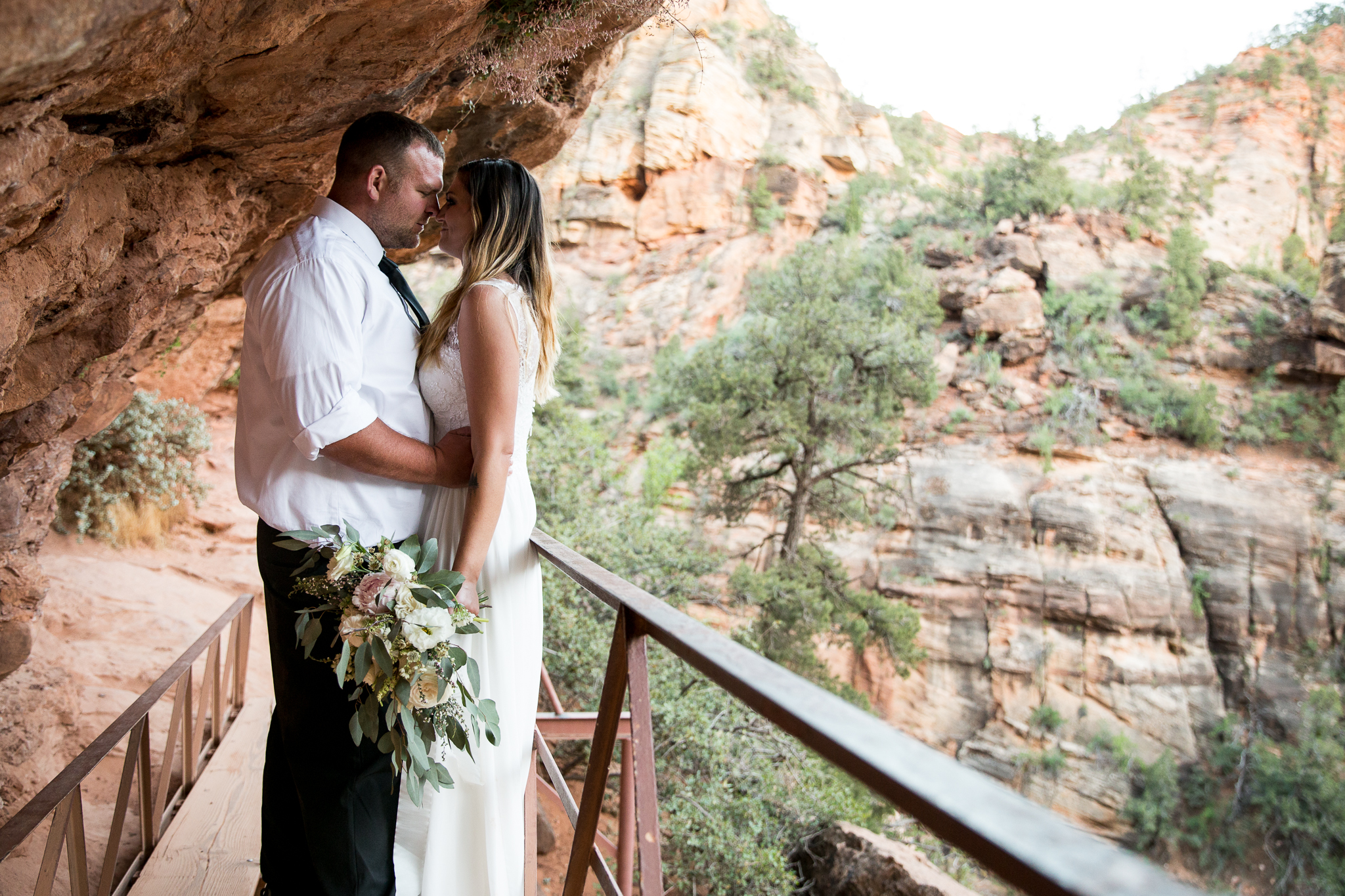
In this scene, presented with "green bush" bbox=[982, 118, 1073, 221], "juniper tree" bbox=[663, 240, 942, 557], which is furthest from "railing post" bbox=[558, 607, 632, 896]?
"green bush" bbox=[982, 118, 1073, 221]

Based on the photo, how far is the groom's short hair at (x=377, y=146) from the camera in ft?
5.93

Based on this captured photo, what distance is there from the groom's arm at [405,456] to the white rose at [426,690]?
0.41 m

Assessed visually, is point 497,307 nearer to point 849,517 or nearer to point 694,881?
point 694,881

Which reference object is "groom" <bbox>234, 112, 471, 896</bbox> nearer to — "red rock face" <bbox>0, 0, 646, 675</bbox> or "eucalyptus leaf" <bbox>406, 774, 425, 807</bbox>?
"eucalyptus leaf" <bbox>406, 774, 425, 807</bbox>

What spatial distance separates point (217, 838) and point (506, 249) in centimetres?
202

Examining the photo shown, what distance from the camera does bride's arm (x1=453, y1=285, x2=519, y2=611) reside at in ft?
5.32

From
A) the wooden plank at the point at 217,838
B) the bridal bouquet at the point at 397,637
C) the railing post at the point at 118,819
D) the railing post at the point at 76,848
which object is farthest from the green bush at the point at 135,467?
the bridal bouquet at the point at 397,637

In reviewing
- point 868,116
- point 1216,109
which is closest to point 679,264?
point 868,116

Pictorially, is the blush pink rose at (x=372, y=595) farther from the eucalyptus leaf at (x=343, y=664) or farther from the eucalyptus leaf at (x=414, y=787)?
the eucalyptus leaf at (x=414, y=787)

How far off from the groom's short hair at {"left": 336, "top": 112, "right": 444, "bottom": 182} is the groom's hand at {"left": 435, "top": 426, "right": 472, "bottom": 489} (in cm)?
61

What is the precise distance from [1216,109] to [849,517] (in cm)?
1869

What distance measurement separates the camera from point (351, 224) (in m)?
1.73

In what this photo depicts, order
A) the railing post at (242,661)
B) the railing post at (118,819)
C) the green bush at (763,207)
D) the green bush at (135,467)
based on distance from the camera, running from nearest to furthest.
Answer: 1. the railing post at (118,819)
2. the railing post at (242,661)
3. the green bush at (135,467)
4. the green bush at (763,207)

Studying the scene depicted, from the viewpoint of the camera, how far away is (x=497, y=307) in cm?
166
